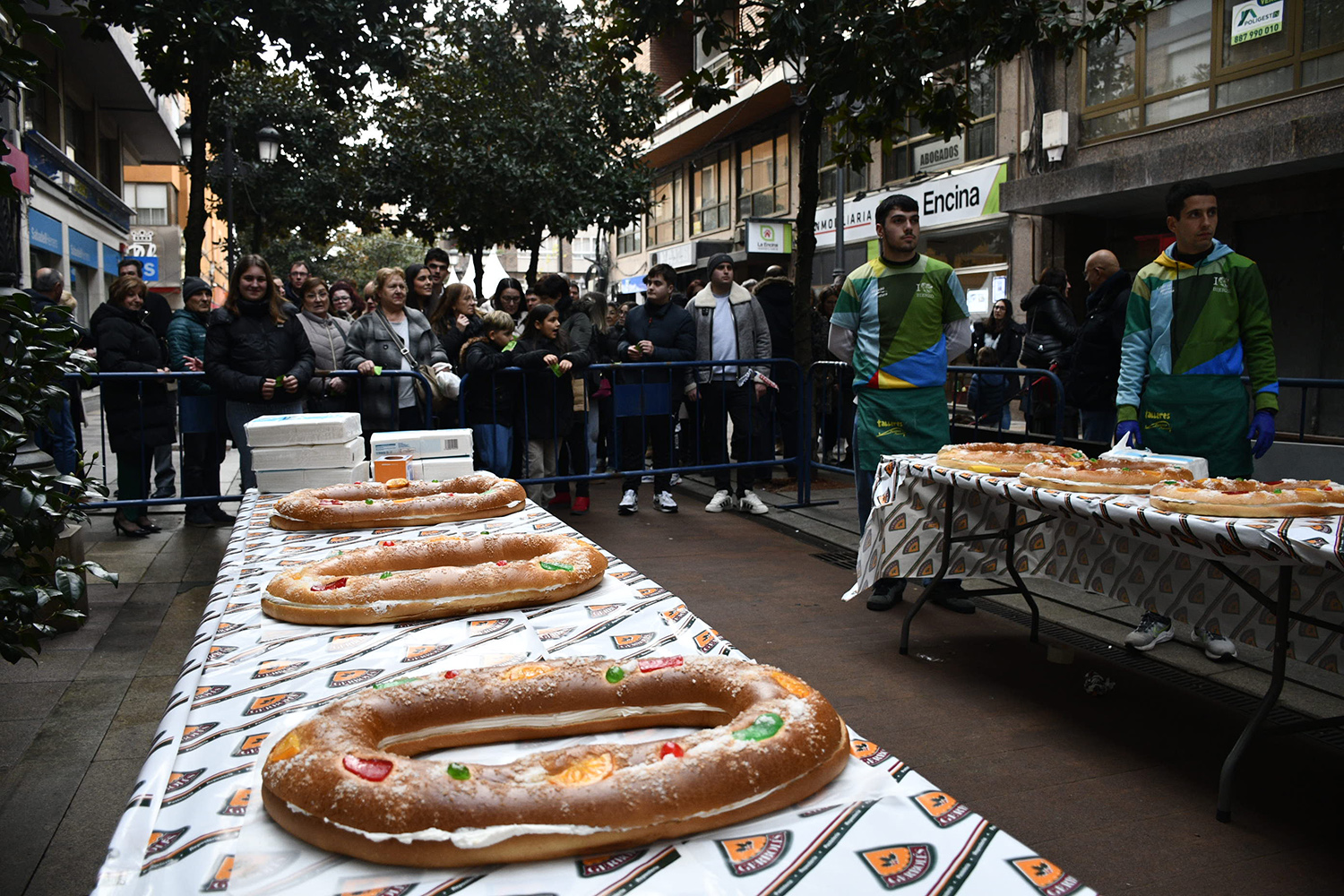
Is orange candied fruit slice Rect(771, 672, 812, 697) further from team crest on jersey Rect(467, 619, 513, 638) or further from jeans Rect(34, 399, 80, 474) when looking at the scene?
jeans Rect(34, 399, 80, 474)

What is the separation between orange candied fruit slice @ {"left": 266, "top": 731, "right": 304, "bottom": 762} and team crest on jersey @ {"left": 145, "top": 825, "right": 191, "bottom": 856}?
151 millimetres

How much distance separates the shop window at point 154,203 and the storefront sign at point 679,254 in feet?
77.7

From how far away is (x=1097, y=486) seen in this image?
10.9ft

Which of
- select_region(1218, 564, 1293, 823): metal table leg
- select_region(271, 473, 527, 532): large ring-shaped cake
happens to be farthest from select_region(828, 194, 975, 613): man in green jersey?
select_region(271, 473, 527, 532): large ring-shaped cake

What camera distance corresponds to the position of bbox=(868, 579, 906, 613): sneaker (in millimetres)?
5422

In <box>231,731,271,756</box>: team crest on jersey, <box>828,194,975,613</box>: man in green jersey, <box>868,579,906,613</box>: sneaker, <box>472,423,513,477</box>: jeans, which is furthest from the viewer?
<box>472,423,513,477</box>: jeans

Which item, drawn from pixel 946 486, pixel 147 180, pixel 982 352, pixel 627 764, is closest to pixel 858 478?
pixel 946 486

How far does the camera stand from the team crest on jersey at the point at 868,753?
4.95 ft

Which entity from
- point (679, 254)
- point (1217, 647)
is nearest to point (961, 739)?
point (1217, 647)

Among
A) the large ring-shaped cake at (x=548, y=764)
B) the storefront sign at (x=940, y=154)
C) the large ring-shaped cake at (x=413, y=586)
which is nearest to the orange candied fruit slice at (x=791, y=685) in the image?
the large ring-shaped cake at (x=548, y=764)

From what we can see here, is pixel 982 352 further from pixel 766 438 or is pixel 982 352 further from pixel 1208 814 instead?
pixel 1208 814

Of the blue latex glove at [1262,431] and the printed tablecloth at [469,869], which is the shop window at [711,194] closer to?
the blue latex glove at [1262,431]

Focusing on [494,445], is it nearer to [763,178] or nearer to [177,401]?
[177,401]

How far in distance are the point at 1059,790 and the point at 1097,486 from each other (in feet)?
3.43
